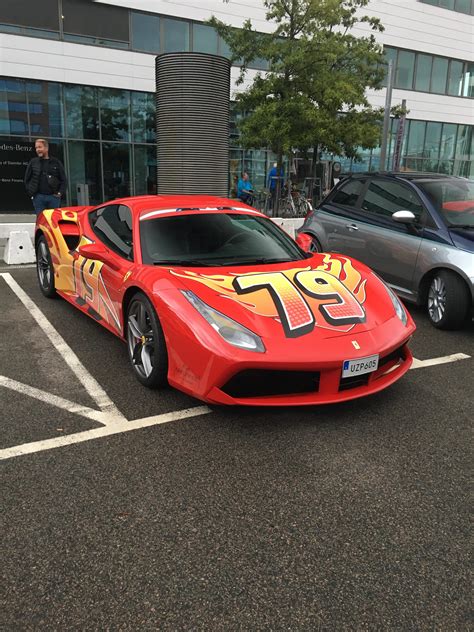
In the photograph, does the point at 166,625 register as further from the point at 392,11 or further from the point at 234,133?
the point at 392,11

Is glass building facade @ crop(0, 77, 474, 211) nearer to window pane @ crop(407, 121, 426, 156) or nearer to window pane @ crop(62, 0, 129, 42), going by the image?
window pane @ crop(62, 0, 129, 42)

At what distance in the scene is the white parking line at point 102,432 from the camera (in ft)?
9.55

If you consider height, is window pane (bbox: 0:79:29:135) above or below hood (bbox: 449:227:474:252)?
above

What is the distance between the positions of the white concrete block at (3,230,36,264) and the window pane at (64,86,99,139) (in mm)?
11350

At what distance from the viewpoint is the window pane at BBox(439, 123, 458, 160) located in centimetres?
2888

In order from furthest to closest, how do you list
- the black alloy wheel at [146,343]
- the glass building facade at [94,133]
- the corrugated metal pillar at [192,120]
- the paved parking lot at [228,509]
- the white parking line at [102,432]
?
1. the glass building facade at [94,133]
2. the corrugated metal pillar at [192,120]
3. the black alloy wheel at [146,343]
4. the white parking line at [102,432]
5. the paved parking lot at [228,509]

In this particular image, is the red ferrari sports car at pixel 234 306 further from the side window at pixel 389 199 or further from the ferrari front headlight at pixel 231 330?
the side window at pixel 389 199

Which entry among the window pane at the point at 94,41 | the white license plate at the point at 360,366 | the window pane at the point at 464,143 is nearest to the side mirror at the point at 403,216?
the white license plate at the point at 360,366

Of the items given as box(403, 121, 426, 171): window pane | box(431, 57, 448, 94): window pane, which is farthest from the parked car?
box(431, 57, 448, 94): window pane

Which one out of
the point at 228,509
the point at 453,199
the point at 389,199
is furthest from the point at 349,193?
the point at 228,509

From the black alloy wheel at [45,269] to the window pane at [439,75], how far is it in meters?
27.5

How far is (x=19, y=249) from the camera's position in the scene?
8555 millimetres

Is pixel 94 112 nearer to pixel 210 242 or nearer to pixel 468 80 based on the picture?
pixel 210 242

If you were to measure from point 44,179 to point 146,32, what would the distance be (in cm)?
1362
